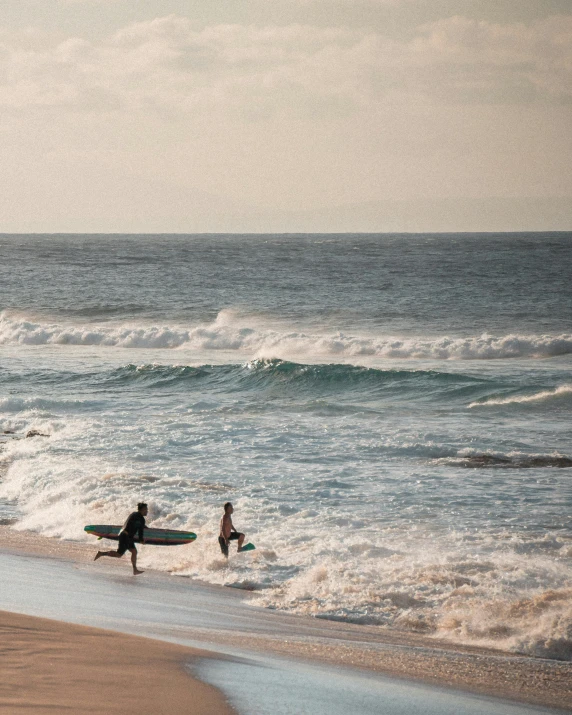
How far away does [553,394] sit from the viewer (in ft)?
84.3

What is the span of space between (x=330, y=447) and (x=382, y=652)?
1063 centimetres

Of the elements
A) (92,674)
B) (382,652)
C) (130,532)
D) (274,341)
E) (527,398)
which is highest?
(274,341)

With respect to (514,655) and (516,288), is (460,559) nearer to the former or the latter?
(514,655)

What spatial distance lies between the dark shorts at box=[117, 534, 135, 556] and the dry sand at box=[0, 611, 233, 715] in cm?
372

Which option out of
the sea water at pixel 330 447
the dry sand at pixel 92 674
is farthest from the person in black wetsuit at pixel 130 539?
the dry sand at pixel 92 674

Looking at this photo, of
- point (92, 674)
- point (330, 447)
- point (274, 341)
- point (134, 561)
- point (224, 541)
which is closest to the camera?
point (92, 674)

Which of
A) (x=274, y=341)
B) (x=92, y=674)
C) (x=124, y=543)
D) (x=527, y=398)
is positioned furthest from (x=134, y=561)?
(x=274, y=341)

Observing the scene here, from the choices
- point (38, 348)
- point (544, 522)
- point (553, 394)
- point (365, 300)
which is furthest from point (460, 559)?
point (365, 300)

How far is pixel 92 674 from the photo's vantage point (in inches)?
264

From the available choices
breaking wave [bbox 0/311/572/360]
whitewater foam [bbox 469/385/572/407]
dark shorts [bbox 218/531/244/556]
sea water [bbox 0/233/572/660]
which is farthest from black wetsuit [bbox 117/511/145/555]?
breaking wave [bbox 0/311/572/360]

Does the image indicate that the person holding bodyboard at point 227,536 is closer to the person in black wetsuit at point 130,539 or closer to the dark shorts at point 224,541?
the dark shorts at point 224,541

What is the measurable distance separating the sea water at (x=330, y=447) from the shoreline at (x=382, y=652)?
1.44 ft

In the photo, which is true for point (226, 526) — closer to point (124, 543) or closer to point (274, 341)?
point (124, 543)

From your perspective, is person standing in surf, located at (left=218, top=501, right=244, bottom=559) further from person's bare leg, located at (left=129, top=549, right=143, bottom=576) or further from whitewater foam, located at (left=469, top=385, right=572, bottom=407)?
whitewater foam, located at (left=469, top=385, right=572, bottom=407)
